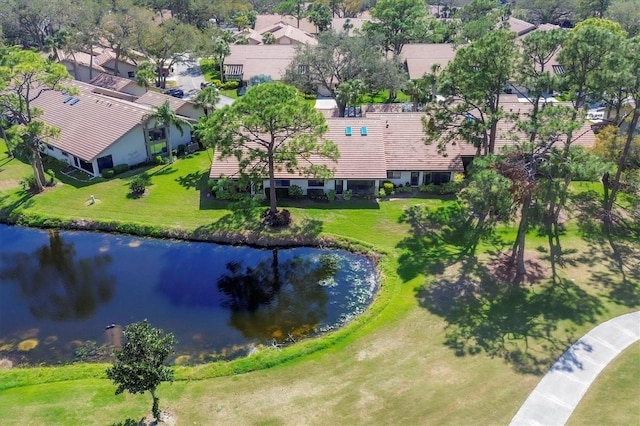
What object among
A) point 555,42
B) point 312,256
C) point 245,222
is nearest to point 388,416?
point 312,256

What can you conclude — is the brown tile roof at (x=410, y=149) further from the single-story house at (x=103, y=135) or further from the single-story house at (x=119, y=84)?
the single-story house at (x=119, y=84)

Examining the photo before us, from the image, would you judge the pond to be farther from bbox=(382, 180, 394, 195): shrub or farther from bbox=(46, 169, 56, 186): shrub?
bbox=(382, 180, 394, 195): shrub

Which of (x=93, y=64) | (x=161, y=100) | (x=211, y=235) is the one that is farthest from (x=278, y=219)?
(x=93, y=64)

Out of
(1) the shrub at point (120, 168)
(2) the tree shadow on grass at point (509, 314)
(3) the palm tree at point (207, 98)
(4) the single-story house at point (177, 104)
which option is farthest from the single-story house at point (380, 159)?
(4) the single-story house at point (177, 104)

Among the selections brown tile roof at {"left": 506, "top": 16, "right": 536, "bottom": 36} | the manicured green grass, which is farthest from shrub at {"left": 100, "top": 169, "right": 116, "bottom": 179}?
brown tile roof at {"left": 506, "top": 16, "right": 536, "bottom": 36}

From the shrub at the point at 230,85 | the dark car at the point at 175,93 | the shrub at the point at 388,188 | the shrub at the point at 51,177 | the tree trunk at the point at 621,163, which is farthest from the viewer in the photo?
the shrub at the point at 230,85

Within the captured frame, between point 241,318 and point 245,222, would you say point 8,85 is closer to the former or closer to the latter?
point 245,222
